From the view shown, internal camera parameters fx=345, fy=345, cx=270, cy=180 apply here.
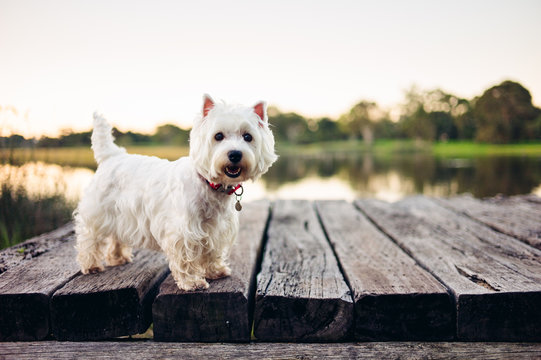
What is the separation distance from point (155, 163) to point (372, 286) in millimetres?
1925

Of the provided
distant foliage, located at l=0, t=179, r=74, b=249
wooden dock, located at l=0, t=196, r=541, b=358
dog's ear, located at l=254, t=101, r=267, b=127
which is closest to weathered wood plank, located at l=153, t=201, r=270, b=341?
wooden dock, located at l=0, t=196, r=541, b=358

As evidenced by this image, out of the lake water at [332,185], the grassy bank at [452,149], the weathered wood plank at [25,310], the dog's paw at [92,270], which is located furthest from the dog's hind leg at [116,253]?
the grassy bank at [452,149]

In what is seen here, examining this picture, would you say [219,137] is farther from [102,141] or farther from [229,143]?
[102,141]

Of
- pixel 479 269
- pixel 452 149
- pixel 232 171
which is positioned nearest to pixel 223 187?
pixel 232 171

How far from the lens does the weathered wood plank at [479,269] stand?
6.98ft

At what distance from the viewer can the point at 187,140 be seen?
8.60ft

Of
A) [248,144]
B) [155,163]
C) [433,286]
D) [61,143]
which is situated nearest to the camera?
[433,286]

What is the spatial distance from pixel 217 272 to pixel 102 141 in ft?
5.21

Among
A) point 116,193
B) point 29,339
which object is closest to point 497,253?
point 116,193

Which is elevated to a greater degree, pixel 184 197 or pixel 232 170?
pixel 232 170

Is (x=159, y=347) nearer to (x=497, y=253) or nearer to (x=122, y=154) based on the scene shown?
(x=122, y=154)

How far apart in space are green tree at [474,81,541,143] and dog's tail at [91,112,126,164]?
1376 centimetres

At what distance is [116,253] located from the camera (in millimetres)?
3037

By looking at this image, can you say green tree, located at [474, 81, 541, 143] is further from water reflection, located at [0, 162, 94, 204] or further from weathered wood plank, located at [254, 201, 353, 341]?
water reflection, located at [0, 162, 94, 204]
